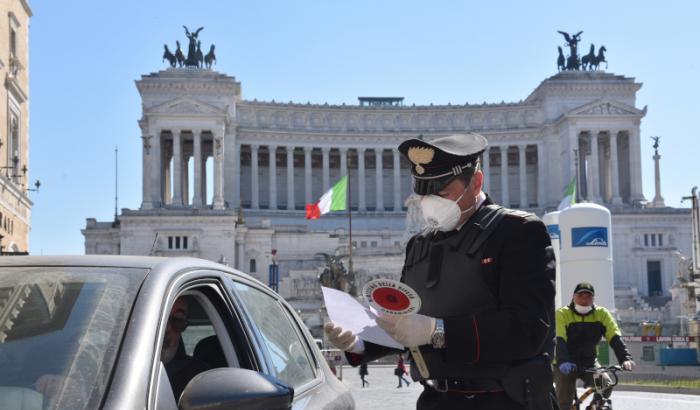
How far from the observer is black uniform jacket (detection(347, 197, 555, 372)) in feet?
15.5

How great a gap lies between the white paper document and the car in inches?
15.8

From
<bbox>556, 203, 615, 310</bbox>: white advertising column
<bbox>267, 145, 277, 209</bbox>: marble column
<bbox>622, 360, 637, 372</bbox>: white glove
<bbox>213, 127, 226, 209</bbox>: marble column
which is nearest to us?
<bbox>622, 360, 637, 372</bbox>: white glove

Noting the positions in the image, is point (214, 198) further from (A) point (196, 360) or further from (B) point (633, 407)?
(A) point (196, 360)

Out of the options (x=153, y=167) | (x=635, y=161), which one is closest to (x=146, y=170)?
(x=153, y=167)

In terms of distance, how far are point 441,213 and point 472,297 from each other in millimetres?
455

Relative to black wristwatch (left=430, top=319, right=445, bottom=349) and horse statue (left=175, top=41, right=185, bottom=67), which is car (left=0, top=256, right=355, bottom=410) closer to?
black wristwatch (left=430, top=319, right=445, bottom=349)

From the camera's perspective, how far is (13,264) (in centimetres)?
412

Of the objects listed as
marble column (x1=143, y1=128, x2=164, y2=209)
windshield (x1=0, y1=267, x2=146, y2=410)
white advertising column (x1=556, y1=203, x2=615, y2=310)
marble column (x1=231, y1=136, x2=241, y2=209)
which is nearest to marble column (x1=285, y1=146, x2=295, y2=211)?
marble column (x1=231, y1=136, x2=241, y2=209)

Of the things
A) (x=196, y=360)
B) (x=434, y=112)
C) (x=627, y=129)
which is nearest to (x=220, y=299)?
(x=196, y=360)

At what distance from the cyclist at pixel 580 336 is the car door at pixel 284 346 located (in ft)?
18.9

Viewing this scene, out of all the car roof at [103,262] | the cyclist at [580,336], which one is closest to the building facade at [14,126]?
the cyclist at [580,336]

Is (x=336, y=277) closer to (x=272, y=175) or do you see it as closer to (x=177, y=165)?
(x=177, y=165)

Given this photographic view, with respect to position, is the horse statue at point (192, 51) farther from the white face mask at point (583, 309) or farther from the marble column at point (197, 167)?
the white face mask at point (583, 309)

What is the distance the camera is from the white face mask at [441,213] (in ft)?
16.9
